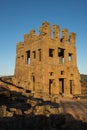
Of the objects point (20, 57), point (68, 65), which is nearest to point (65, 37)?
point (68, 65)

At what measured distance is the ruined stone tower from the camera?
Answer: 92.3 feet

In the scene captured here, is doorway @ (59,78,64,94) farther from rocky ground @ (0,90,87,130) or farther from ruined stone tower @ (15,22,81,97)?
rocky ground @ (0,90,87,130)

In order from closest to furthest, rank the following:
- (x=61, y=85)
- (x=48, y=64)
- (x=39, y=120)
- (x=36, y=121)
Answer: (x=36, y=121) < (x=39, y=120) < (x=48, y=64) < (x=61, y=85)

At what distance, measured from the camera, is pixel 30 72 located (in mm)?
30484

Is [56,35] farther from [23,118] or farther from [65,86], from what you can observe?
[23,118]

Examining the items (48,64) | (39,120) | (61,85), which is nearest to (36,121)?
(39,120)

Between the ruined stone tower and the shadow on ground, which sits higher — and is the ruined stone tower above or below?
above

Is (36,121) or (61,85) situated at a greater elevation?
(61,85)

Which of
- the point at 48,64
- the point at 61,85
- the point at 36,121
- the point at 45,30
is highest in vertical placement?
the point at 45,30

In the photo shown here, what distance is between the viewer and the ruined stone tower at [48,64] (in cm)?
2814

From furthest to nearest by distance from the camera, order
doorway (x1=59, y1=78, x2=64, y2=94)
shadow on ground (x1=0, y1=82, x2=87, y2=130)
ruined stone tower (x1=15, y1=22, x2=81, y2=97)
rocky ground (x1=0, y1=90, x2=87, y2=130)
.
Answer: doorway (x1=59, y1=78, x2=64, y2=94) → ruined stone tower (x1=15, y1=22, x2=81, y2=97) → rocky ground (x1=0, y1=90, x2=87, y2=130) → shadow on ground (x1=0, y1=82, x2=87, y2=130)

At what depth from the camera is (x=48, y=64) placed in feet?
93.2

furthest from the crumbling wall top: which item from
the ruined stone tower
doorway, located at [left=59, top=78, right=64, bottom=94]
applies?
doorway, located at [left=59, top=78, right=64, bottom=94]

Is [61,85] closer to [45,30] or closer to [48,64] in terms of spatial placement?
[48,64]
